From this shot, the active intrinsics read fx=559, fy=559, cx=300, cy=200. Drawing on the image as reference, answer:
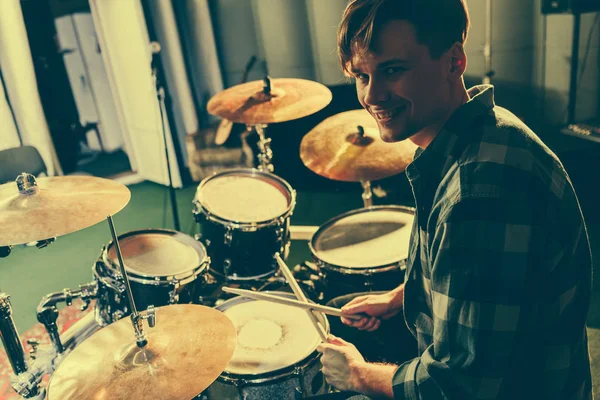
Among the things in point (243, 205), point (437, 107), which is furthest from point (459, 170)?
point (243, 205)

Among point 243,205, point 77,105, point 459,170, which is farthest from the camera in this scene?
point 77,105

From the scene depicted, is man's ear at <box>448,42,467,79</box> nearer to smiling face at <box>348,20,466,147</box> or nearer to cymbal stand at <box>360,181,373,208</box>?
smiling face at <box>348,20,466,147</box>

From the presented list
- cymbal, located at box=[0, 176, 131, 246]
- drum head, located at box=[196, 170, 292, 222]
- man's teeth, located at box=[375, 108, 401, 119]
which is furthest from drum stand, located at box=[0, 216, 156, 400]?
man's teeth, located at box=[375, 108, 401, 119]

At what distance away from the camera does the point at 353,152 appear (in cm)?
283

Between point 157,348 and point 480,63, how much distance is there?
4.33 meters

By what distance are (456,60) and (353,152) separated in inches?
61.2

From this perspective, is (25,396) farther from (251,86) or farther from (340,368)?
(251,86)

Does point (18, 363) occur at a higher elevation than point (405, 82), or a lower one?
lower

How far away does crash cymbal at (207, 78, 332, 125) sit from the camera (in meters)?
2.98

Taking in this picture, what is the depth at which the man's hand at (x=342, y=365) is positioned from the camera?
4.68ft

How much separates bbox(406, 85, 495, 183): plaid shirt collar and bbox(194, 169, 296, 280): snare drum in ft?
5.58

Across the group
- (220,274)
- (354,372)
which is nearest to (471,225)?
(354,372)

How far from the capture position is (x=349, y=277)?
98.5 inches

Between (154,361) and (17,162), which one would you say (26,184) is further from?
(17,162)
